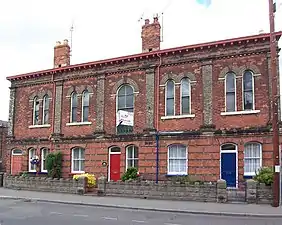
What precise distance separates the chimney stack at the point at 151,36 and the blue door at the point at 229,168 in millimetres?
8396

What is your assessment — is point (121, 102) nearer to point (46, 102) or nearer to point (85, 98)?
point (85, 98)

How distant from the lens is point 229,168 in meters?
21.5

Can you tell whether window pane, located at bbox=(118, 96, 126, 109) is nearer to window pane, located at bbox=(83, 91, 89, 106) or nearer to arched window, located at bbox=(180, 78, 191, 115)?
window pane, located at bbox=(83, 91, 89, 106)

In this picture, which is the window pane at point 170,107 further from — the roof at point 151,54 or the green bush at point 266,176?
the green bush at point 266,176

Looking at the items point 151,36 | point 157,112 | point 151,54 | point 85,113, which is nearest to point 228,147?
point 157,112

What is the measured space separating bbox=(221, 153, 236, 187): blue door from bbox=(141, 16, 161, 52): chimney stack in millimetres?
8396

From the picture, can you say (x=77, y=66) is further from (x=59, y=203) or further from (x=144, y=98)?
(x=59, y=203)

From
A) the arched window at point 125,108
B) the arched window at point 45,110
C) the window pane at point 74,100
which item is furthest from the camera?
the arched window at point 45,110

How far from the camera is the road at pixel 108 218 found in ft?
39.8

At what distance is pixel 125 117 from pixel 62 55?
9.14 meters

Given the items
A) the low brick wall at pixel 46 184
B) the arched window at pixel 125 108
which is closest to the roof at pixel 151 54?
the arched window at pixel 125 108

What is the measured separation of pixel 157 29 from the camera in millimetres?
25406

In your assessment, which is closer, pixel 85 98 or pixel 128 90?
pixel 128 90

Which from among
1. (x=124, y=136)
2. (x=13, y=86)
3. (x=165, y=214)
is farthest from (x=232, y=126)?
(x=13, y=86)
